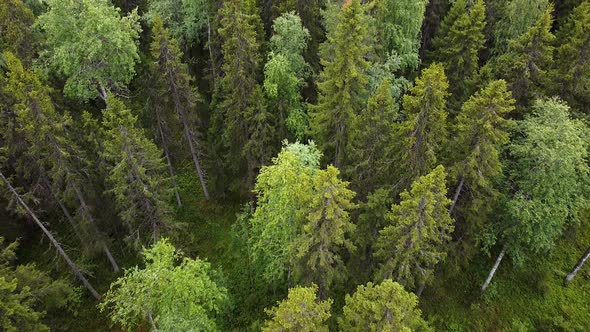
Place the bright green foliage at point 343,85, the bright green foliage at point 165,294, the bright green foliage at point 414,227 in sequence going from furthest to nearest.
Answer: the bright green foliage at point 343,85 < the bright green foliage at point 165,294 < the bright green foliage at point 414,227

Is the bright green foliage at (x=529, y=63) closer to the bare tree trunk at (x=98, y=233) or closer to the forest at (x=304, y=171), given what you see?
the forest at (x=304, y=171)

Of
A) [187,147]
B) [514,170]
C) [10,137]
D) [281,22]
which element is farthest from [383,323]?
[10,137]

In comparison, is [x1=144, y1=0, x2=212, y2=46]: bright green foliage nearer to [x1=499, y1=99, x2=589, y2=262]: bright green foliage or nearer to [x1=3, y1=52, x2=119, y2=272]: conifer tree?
[x1=3, y1=52, x2=119, y2=272]: conifer tree

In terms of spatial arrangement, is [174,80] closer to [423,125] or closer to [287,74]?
[287,74]

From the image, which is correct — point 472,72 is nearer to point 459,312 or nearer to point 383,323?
point 459,312

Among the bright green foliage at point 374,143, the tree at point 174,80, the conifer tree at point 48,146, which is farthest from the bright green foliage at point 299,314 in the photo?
the tree at point 174,80

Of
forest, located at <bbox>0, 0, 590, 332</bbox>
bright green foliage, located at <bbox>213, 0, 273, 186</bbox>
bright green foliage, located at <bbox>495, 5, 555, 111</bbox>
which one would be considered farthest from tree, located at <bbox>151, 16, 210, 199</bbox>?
bright green foliage, located at <bbox>495, 5, 555, 111</bbox>
